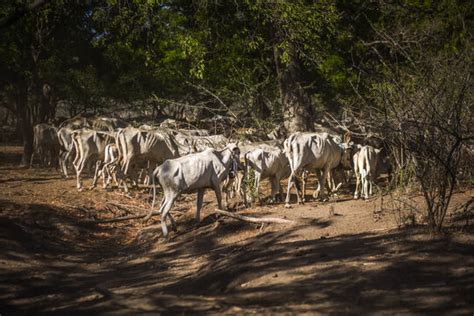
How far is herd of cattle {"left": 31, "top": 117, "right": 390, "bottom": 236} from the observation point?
1177 centimetres

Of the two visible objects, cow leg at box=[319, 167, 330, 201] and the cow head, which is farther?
the cow head

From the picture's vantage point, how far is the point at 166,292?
7.59 metres

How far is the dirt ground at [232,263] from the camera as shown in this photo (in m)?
6.23

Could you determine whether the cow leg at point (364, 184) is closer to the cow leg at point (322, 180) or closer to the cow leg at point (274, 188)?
the cow leg at point (322, 180)

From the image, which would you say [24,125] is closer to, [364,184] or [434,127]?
[364,184]

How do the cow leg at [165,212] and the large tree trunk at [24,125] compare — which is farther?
the large tree trunk at [24,125]

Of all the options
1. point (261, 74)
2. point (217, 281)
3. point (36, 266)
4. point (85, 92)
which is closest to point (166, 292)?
point (217, 281)

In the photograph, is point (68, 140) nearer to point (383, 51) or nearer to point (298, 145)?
point (298, 145)

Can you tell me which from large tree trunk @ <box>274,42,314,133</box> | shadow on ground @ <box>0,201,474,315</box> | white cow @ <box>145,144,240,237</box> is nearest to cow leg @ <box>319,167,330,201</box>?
large tree trunk @ <box>274,42,314,133</box>

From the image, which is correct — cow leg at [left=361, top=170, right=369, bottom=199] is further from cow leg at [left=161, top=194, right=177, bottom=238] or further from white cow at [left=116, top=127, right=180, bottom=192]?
white cow at [left=116, top=127, right=180, bottom=192]

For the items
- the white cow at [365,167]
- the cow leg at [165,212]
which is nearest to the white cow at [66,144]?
the cow leg at [165,212]

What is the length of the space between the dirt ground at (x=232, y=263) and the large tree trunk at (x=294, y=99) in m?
5.31

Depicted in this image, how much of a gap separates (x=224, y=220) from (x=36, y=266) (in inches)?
138

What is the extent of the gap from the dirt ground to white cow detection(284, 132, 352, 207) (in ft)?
4.36
